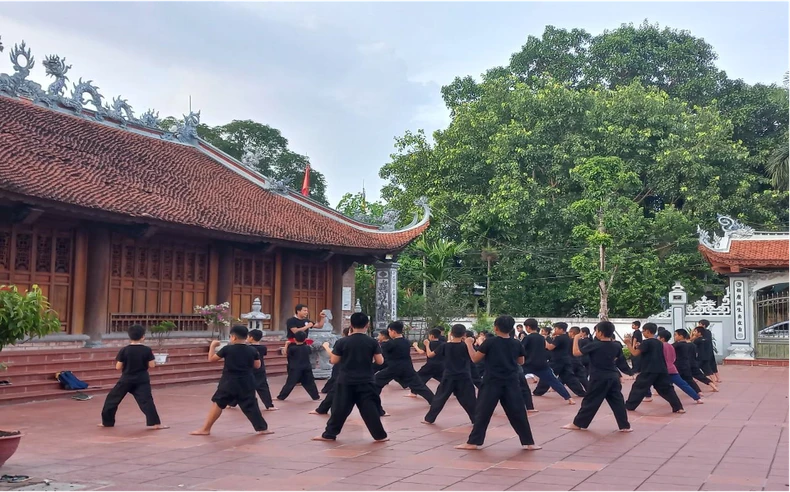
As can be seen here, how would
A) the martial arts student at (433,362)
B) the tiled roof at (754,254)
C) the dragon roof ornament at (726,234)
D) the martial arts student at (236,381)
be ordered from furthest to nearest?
1. the dragon roof ornament at (726,234)
2. the tiled roof at (754,254)
3. the martial arts student at (433,362)
4. the martial arts student at (236,381)

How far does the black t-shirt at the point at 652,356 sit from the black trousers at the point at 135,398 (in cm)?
643

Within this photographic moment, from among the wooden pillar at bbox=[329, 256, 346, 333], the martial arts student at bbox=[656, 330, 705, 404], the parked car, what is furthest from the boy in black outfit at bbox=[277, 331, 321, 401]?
the parked car

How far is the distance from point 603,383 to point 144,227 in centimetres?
1050

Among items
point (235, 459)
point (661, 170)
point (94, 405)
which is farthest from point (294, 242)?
point (661, 170)

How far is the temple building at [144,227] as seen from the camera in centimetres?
1527

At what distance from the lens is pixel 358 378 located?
27.7 feet

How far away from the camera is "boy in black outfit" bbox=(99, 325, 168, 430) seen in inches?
376

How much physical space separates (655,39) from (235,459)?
1463 inches

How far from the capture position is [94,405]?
12.3m

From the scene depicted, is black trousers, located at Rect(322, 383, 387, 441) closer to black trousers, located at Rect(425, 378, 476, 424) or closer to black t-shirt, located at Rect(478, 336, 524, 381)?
black t-shirt, located at Rect(478, 336, 524, 381)

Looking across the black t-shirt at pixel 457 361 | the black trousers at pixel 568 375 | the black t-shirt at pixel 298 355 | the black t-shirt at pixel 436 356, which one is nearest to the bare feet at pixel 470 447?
the black t-shirt at pixel 457 361

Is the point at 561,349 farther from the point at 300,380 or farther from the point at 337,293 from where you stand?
the point at 337,293

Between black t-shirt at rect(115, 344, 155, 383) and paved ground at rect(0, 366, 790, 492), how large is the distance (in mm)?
609

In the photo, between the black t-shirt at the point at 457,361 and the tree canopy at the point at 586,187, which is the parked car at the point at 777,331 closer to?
the tree canopy at the point at 586,187
